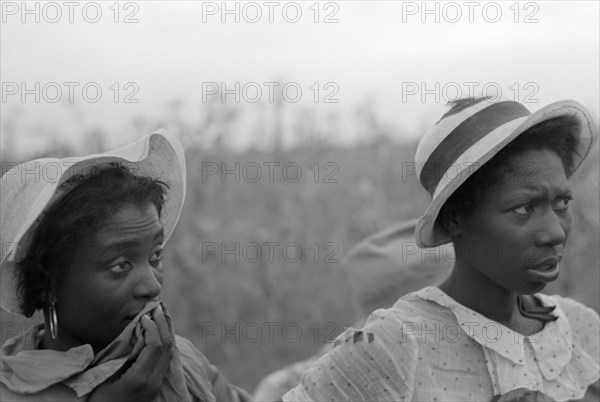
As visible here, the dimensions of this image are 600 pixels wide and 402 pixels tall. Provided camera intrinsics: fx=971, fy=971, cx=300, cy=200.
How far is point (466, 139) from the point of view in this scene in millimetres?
2809

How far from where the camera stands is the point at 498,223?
8.91 ft

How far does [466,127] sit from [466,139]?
0.04 m

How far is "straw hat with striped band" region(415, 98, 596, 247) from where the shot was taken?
8.93 feet

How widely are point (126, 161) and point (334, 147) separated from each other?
5.00 meters

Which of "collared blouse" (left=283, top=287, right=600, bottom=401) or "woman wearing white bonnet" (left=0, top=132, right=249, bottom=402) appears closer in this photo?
"woman wearing white bonnet" (left=0, top=132, right=249, bottom=402)

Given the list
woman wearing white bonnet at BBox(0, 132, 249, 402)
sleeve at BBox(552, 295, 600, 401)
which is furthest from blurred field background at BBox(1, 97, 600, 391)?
woman wearing white bonnet at BBox(0, 132, 249, 402)

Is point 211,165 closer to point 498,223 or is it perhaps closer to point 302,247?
point 302,247

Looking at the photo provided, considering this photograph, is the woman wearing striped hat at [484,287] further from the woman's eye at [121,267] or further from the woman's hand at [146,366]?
the woman's eye at [121,267]

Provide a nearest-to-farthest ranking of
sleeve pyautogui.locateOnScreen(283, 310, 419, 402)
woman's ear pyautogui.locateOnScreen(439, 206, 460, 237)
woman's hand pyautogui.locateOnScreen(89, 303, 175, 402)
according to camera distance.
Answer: woman's hand pyautogui.locateOnScreen(89, 303, 175, 402), sleeve pyautogui.locateOnScreen(283, 310, 419, 402), woman's ear pyautogui.locateOnScreen(439, 206, 460, 237)

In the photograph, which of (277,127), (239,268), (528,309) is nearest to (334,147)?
(277,127)

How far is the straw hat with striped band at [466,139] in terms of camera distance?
2.72 meters

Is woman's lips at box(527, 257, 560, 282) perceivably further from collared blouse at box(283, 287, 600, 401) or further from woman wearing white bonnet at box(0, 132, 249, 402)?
woman wearing white bonnet at box(0, 132, 249, 402)

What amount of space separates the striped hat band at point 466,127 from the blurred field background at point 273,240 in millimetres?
2934

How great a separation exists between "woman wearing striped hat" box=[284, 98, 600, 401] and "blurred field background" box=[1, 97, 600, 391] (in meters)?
2.87
